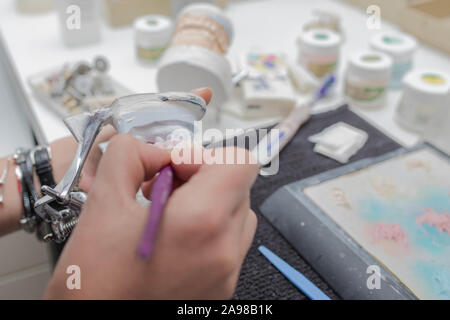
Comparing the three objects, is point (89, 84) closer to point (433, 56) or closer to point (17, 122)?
A: point (17, 122)

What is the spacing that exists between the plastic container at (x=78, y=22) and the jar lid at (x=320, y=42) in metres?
0.40

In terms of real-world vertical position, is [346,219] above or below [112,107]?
below

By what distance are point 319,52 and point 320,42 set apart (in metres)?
0.02

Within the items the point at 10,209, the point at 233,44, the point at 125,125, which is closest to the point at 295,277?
the point at 125,125

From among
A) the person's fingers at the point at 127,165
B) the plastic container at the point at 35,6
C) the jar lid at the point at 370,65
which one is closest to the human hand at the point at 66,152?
the person's fingers at the point at 127,165

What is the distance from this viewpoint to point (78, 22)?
800 mm

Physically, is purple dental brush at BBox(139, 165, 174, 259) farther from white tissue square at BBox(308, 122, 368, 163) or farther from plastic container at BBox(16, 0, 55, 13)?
plastic container at BBox(16, 0, 55, 13)

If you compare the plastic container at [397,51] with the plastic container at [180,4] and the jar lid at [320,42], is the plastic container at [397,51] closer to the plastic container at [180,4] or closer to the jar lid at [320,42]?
the jar lid at [320,42]

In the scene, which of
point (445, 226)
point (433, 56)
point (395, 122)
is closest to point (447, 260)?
point (445, 226)

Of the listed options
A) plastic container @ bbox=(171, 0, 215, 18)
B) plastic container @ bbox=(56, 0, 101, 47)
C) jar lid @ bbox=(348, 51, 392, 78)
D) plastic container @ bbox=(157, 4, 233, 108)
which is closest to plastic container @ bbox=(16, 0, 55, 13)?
plastic container @ bbox=(56, 0, 101, 47)

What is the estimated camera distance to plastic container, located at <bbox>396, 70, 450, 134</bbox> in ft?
1.90

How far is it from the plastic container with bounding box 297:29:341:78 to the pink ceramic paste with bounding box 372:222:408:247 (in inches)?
13.7

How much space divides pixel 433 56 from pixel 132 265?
756 millimetres

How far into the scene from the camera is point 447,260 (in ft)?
1.31
